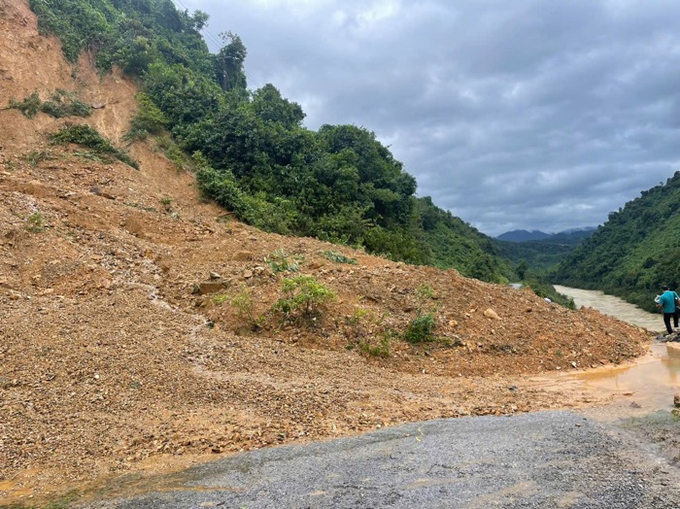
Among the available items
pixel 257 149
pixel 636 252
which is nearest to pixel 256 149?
pixel 257 149

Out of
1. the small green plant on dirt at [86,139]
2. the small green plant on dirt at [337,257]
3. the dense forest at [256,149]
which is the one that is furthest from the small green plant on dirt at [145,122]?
the small green plant on dirt at [337,257]

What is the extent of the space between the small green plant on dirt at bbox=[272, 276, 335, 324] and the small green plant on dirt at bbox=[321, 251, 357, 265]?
9.59 ft

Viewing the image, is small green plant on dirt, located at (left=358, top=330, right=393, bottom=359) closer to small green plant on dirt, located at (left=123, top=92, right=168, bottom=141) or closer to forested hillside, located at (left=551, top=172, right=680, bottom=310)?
small green plant on dirt, located at (left=123, top=92, right=168, bottom=141)

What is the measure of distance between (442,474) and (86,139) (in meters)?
14.2

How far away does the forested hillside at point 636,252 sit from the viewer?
32219 millimetres

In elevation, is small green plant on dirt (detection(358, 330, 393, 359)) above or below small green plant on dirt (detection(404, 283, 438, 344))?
below

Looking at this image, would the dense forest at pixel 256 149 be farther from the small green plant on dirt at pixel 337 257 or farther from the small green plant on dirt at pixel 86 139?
the small green plant on dirt at pixel 337 257

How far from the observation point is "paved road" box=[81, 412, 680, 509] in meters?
3.12

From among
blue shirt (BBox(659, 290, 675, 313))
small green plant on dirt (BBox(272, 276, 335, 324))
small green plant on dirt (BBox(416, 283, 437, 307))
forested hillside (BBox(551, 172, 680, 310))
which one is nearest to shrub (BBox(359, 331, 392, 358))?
small green plant on dirt (BBox(272, 276, 335, 324))

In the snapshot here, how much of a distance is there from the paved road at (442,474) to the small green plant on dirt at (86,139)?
1253 cm

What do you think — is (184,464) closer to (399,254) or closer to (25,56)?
(399,254)

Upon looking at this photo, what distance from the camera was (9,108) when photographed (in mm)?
13961

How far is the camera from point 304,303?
7160mm

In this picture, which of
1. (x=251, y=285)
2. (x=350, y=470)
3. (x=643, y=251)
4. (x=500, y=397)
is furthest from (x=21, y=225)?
(x=643, y=251)
